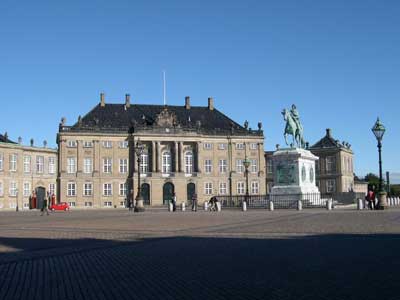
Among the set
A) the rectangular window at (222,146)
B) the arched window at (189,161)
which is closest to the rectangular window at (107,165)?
the arched window at (189,161)

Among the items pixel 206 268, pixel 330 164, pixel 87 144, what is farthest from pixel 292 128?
pixel 330 164

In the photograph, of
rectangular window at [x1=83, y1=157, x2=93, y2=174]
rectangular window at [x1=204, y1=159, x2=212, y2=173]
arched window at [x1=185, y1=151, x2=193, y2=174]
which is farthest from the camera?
rectangular window at [x1=204, y1=159, x2=212, y2=173]

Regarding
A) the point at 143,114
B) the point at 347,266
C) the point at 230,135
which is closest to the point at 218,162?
the point at 230,135

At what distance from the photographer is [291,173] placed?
1596 inches

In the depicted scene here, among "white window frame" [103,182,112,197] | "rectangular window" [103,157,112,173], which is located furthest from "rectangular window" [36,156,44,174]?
"white window frame" [103,182,112,197]

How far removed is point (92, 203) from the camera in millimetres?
78312

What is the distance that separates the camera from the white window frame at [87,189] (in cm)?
7825

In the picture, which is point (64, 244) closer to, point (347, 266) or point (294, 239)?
point (294, 239)

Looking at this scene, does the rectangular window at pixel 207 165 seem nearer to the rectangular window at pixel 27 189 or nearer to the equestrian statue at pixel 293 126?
the rectangular window at pixel 27 189

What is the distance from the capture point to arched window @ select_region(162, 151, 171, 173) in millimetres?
81750

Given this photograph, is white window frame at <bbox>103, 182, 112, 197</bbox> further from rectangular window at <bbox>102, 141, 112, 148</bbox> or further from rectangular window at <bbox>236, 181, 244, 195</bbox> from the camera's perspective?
rectangular window at <bbox>236, 181, 244, 195</bbox>

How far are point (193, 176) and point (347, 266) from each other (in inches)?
2855

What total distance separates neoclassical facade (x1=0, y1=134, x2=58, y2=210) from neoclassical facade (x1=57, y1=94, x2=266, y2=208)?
9.60 ft

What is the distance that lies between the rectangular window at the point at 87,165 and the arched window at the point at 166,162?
1095cm
